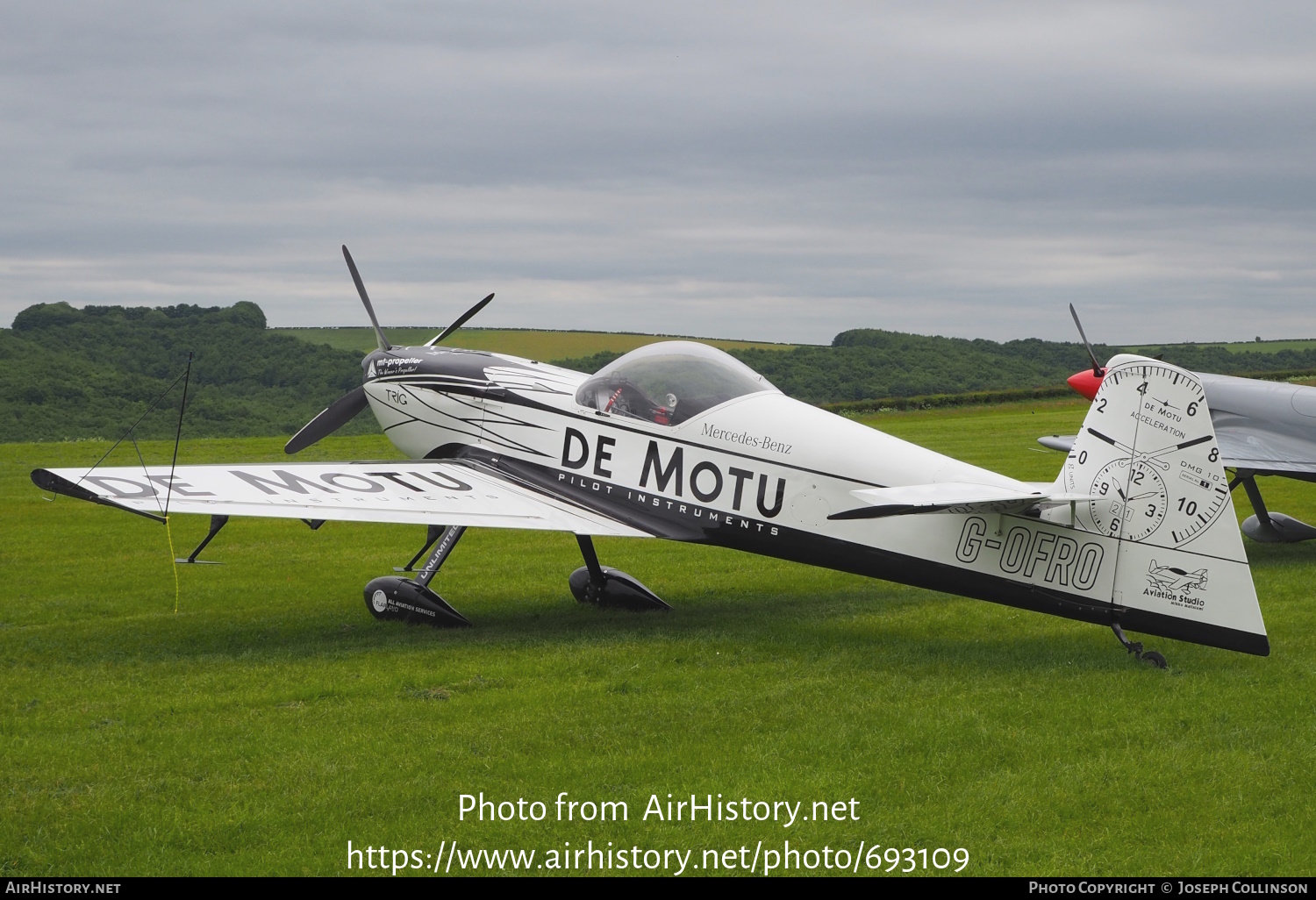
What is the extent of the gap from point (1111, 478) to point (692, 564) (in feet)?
21.4

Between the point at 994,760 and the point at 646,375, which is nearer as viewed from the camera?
the point at 994,760

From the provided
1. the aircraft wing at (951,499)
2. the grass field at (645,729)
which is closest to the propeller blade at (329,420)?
the grass field at (645,729)

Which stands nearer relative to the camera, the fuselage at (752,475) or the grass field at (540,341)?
the fuselage at (752,475)

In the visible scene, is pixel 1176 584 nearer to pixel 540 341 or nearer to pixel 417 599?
pixel 417 599

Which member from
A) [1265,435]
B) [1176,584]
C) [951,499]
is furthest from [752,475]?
[1265,435]

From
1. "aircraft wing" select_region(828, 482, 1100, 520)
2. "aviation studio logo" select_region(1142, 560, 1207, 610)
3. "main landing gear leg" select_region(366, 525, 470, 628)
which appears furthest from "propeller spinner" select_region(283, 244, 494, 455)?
"aviation studio logo" select_region(1142, 560, 1207, 610)

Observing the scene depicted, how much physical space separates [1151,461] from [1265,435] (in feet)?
23.5

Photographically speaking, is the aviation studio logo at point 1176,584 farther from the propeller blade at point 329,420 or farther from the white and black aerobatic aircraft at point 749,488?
the propeller blade at point 329,420

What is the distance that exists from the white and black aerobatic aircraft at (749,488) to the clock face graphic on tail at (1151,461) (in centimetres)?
1

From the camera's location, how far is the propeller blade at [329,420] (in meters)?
12.1

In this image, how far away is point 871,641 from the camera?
28.7 ft

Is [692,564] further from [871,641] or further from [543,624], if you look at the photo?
[871,641]

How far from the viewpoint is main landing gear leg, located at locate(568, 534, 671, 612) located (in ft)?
34.3
